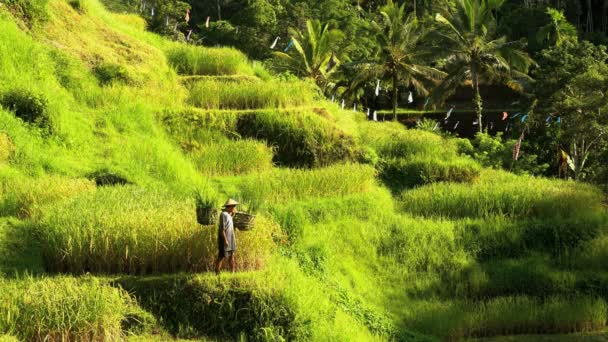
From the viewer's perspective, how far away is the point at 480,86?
41438 mm

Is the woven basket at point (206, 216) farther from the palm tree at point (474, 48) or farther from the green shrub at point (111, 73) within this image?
the palm tree at point (474, 48)

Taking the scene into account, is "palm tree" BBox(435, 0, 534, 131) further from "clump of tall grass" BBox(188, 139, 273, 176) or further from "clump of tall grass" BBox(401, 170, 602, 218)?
"clump of tall grass" BBox(188, 139, 273, 176)

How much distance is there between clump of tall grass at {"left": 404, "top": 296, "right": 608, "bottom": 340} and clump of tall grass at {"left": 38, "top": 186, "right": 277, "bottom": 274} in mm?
3265

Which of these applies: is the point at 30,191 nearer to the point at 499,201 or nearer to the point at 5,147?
the point at 5,147

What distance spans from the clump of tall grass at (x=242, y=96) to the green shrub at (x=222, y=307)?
28.4 feet

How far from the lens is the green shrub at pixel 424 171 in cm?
1560

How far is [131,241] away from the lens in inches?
304

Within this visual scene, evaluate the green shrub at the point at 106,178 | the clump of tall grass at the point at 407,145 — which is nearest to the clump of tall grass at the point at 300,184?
the green shrub at the point at 106,178

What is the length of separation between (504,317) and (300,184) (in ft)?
15.8

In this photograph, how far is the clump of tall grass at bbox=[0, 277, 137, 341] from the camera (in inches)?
241

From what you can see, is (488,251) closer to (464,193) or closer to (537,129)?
(464,193)

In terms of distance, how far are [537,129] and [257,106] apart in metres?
16.3

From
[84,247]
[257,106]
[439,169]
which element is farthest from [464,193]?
[84,247]

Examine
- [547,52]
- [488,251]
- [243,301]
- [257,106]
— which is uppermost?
[547,52]
